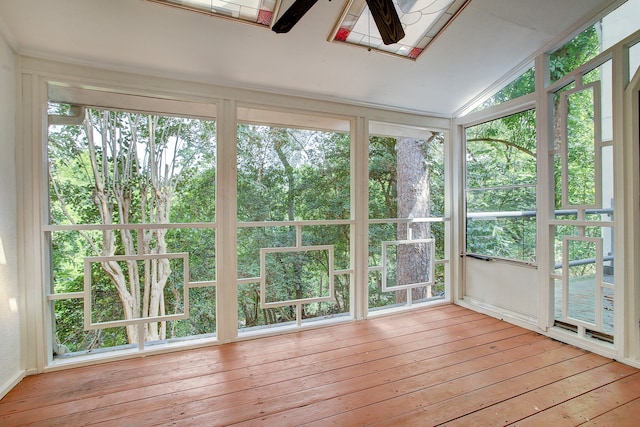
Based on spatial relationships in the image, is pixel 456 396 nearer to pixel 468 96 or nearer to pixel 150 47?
pixel 468 96

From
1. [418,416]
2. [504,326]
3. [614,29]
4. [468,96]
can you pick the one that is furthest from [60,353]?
[614,29]

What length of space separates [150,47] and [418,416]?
2.79m

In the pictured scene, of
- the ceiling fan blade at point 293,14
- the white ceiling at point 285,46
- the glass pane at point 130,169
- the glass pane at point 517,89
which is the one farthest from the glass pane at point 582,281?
the glass pane at point 130,169

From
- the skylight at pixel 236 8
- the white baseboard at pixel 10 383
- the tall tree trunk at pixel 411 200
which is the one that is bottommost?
the white baseboard at pixel 10 383

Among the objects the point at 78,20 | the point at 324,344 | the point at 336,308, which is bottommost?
the point at 336,308

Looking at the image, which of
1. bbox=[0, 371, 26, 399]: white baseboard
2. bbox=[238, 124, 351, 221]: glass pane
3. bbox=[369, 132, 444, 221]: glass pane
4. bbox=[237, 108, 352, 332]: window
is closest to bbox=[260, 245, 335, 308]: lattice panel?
bbox=[237, 108, 352, 332]: window

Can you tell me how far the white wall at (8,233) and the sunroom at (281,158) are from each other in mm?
13

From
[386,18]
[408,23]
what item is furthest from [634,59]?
[386,18]

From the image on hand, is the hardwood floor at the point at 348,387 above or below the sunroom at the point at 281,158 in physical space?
below

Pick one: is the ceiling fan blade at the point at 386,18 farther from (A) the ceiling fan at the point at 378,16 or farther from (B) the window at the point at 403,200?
(B) the window at the point at 403,200

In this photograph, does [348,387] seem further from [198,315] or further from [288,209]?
[198,315]

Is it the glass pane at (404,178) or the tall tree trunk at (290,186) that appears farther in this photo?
the glass pane at (404,178)

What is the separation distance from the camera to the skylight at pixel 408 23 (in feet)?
6.20

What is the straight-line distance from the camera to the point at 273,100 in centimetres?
253
